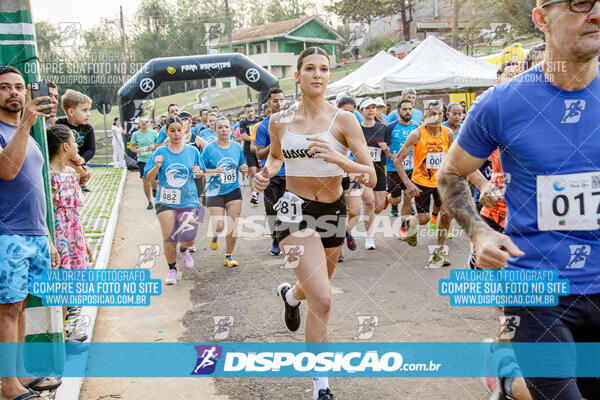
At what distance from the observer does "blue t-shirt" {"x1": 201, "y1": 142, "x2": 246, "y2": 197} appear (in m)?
7.09

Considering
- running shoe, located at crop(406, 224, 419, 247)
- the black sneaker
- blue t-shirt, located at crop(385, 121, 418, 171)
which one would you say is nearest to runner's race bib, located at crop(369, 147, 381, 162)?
blue t-shirt, located at crop(385, 121, 418, 171)

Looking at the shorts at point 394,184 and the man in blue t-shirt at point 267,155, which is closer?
the man in blue t-shirt at point 267,155

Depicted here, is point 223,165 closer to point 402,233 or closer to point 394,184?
point 394,184

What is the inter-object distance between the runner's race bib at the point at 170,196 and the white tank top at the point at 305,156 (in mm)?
3044

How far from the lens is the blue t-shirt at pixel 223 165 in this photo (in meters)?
7.09

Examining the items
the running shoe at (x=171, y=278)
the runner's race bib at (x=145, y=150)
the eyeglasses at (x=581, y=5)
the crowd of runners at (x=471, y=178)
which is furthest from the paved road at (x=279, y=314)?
the runner's race bib at (x=145, y=150)

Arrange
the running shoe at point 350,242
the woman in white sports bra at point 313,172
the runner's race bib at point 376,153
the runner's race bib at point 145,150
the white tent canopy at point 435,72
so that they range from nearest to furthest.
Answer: the woman in white sports bra at point 313,172, the running shoe at point 350,242, the runner's race bib at point 376,153, the runner's race bib at point 145,150, the white tent canopy at point 435,72

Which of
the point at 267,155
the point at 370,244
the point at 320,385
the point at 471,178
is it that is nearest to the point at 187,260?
the point at 267,155

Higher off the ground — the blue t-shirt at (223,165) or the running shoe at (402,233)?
the blue t-shirt at (223,165)

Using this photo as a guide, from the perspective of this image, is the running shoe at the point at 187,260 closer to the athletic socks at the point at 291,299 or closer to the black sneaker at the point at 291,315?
the black sneaker at the point at 291,315

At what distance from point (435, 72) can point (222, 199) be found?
10.8 meters

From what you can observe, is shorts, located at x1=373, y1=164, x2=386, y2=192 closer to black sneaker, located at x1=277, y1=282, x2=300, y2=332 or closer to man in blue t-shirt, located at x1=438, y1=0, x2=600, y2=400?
black sneaker, located at x1=277, y1=282, x2=300, y2=332

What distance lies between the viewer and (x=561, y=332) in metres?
1.93

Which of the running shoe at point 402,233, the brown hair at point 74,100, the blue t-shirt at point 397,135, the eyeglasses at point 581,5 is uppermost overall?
the eyeglasses at point 581,5
